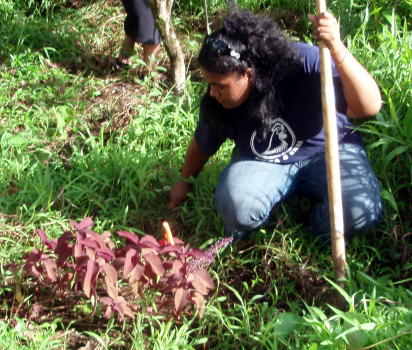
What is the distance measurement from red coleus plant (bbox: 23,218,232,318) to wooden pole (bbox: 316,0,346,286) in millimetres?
410

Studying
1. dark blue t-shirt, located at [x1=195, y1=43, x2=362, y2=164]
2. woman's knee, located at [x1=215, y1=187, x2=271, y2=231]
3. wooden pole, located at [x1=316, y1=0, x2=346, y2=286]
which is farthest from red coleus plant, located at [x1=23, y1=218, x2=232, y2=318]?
dark blue t-shirt, located at [x1=195, y1=43, x2=362, y2=164]

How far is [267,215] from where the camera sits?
9.13 ft

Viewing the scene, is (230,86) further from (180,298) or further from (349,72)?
(180,298)

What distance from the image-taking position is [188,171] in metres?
3.09

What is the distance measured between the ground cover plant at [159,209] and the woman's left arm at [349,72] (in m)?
0.40

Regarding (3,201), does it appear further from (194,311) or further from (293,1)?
A: (293,1)

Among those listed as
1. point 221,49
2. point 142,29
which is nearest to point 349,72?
point 221,49

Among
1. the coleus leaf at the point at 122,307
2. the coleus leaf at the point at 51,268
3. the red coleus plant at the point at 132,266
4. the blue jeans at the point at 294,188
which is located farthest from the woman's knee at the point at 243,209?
the coleus leaf at the point at 51,268

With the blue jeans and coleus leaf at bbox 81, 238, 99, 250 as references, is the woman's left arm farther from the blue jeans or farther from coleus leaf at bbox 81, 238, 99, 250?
coleus leaf at bbox 81, 238, 99, 250

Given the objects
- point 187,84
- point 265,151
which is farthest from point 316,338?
point 187,84

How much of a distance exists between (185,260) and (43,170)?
132cm

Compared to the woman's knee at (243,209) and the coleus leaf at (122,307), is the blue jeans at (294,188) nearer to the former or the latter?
the woman's knee at (243,209)

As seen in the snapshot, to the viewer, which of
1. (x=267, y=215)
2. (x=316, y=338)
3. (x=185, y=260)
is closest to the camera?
(x=316, y=338)

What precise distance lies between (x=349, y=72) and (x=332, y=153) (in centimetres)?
30
